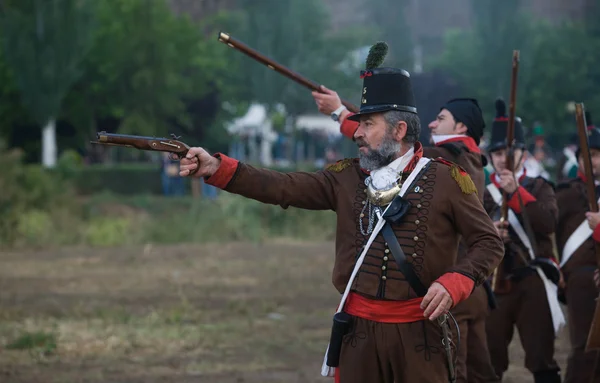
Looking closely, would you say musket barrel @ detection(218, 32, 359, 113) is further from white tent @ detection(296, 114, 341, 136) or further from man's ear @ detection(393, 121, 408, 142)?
white tent @ detection(296, 114, 341, 136)

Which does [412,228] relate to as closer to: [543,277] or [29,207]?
[543,277]

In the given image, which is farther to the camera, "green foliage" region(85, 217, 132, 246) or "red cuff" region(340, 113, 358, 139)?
"green foliage" region(85, 217, 132, 246)

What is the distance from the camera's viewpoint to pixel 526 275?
843cm

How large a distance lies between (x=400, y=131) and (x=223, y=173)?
86 cm

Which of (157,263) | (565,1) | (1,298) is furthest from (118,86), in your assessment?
(1,298)

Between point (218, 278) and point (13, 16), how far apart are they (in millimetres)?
29157

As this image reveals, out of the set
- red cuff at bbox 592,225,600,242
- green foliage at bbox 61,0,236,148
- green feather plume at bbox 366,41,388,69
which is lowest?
red cuff at bbox 592,225,600,242

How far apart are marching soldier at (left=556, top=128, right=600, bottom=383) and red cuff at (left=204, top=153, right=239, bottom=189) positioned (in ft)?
11.8

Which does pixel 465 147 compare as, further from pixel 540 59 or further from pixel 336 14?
pixel 336 14

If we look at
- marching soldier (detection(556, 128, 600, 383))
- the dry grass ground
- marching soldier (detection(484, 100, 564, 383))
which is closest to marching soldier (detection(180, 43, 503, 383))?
marching soldier (detection(484, 100, 564, 383))

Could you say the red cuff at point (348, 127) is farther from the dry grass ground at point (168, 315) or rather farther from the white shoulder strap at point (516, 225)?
the dry grass ground at point (168, 315)

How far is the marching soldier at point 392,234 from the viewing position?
5371 millimetres

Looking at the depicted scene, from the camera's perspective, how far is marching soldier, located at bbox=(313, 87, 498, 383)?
7070 millimetres

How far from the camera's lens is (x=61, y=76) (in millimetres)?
42875
